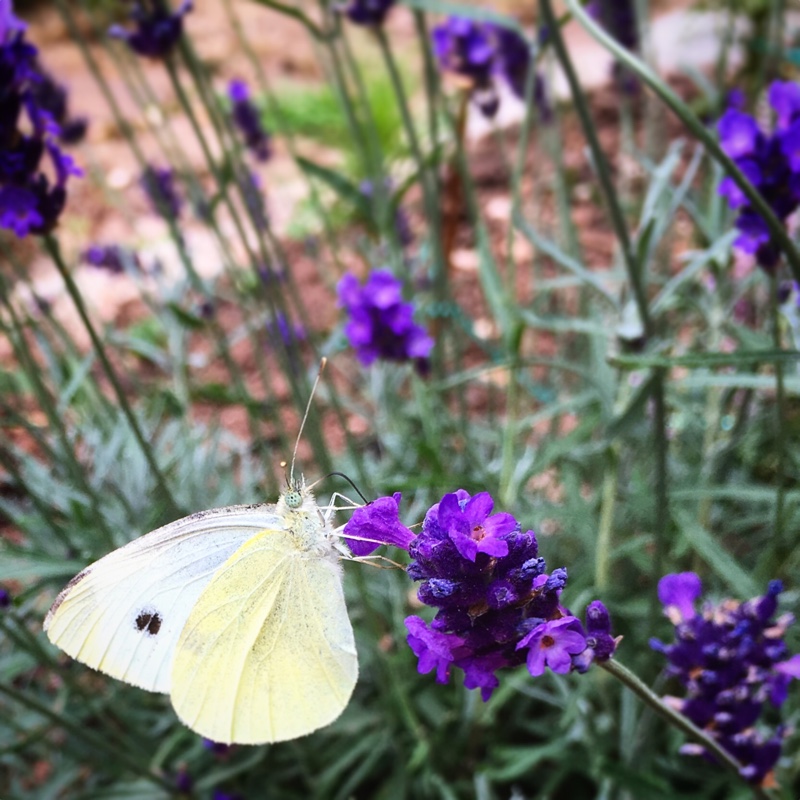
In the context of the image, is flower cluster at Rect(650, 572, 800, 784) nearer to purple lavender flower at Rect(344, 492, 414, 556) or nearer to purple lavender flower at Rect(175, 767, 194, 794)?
purple lavender flower at Rect(344, 492, 414, 556)

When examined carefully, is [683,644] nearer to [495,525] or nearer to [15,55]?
[495,525]

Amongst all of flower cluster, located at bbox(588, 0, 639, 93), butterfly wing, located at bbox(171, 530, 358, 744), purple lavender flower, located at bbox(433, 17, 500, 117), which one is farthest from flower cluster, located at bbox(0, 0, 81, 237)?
flower cluster, located at bbox(588, 0, 639, 93)

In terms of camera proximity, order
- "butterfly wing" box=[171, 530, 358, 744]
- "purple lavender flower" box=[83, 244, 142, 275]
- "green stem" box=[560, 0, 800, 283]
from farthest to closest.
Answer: "purple lavender flower" box=[83, 244, 142, 275] < "butterfly wing" box=[171, 530, 358, 744] < "green stem" box=[560, 0, 800, 283]

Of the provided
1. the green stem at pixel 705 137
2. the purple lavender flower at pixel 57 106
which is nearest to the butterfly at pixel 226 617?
the green stem at pixel 705 137

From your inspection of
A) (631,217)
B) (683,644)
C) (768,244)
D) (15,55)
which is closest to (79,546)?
(15,55)

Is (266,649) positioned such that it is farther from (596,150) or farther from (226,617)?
(596,150)

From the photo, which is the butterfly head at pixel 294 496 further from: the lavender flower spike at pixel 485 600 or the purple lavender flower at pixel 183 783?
the purple lavender flower at pixel 183 783
